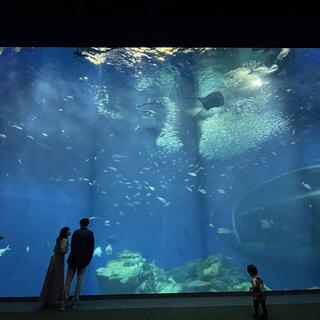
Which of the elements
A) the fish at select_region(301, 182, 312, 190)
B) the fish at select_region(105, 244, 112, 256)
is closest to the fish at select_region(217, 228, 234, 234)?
the fish at select_region(301, 182, 312, 190)

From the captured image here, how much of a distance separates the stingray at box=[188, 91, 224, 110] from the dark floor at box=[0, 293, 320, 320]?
9589 mm

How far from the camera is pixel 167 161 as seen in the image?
16641 millimetres

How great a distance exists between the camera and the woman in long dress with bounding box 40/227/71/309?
4.93 metres

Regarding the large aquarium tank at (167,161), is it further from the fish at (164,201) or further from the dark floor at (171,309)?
the dark floor at (171,309)

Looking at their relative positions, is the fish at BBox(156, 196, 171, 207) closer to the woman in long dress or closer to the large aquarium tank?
the large aquarium tank

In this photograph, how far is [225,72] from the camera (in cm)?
1341

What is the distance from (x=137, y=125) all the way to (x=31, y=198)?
6750 mm

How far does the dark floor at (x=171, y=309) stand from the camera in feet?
14.6

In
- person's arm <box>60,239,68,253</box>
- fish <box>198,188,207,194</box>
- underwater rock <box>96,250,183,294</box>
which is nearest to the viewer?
person's arm <box>60,239,68,253</box>

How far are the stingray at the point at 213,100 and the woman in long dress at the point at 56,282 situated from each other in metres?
10.3

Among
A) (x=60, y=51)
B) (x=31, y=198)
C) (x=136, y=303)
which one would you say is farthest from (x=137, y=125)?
(x=136, y=303)

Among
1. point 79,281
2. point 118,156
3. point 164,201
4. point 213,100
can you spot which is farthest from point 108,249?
point 79,281
